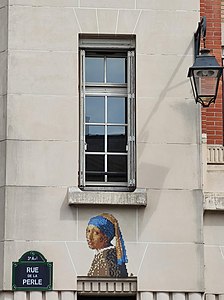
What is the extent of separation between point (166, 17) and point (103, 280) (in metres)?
3.92

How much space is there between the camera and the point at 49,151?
14.4m

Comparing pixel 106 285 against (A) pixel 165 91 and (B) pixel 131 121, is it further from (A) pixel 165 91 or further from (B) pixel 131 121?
(A) pixel 165 91

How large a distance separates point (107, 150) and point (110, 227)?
46.9 inches

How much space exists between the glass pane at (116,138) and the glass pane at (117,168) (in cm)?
12

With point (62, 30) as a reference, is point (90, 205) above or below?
below

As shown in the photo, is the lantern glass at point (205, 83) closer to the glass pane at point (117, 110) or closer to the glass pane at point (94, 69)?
the glass pane at point (117, 110)

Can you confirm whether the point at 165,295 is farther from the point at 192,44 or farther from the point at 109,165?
the point at 192,44

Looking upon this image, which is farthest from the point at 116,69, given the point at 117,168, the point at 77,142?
the point at 117,168

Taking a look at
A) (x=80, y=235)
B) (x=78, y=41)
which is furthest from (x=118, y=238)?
→ (x=78, y=41)

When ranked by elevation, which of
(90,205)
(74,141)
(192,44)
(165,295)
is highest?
(192,44)

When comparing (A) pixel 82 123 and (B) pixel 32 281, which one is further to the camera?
(A) pixel 82 123

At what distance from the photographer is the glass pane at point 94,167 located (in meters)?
14.7

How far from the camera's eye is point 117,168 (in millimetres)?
14773

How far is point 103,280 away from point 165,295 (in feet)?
2.89
